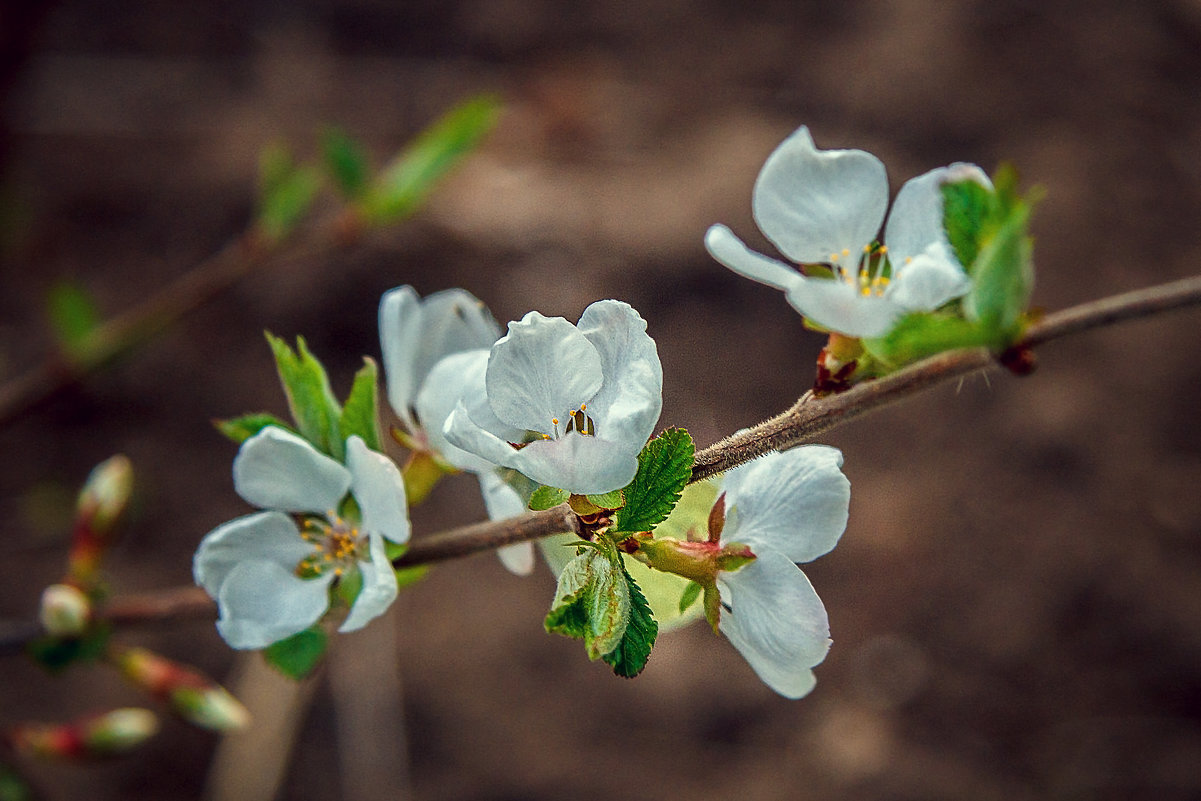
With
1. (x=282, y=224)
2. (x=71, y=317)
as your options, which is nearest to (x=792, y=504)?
(x=282, y=224)

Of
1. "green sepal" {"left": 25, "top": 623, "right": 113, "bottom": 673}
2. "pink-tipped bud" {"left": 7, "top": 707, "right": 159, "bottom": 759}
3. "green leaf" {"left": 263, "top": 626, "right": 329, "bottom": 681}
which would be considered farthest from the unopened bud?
"green leaf" {"left": 263, "top": 626, "right": 329, "bottom": 681}

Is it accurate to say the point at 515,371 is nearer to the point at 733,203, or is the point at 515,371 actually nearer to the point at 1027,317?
the point at 1027,317

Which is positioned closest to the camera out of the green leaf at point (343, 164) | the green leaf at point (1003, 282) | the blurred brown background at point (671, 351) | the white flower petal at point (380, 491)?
the green leaf at point (1003, 282)

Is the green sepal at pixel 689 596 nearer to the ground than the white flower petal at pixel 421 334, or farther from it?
nearer to the ground

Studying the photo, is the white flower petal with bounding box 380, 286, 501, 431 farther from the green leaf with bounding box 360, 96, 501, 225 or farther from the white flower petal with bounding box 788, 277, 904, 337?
the green leaf with bounding box 360, 96, 501, 225

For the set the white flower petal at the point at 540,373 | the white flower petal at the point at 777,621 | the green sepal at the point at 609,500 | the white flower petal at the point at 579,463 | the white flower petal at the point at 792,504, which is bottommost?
the white flower petal at the point at 777,621

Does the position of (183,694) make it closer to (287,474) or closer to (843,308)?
(287,474)

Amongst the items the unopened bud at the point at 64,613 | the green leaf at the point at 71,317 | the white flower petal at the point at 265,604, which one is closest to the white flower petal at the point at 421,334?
the white flower petal at the point at 265,604

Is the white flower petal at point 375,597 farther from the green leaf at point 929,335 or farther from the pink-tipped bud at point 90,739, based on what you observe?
the pink-tipped bud at point 90,739
